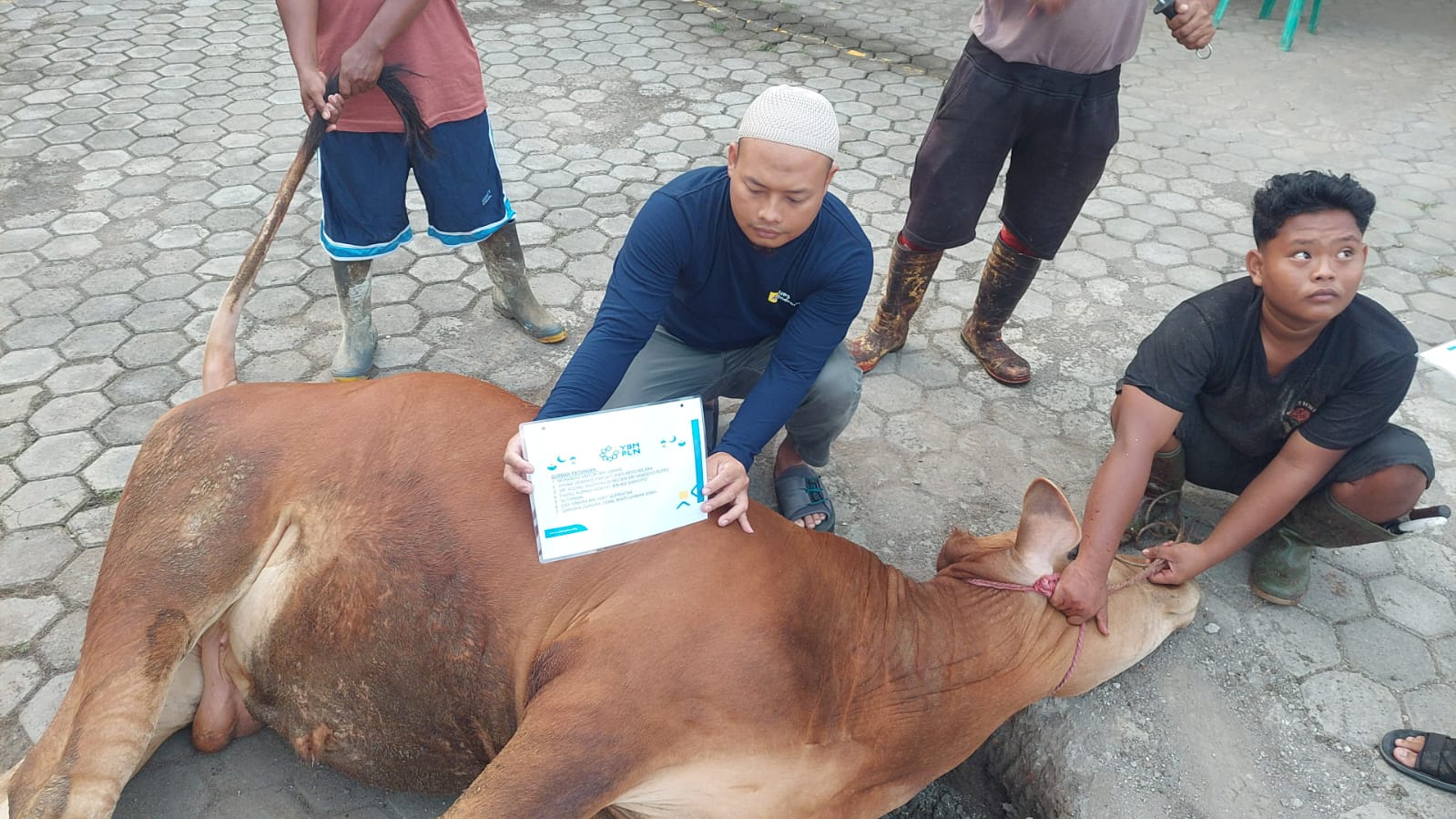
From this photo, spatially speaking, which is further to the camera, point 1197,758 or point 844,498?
point 844,498

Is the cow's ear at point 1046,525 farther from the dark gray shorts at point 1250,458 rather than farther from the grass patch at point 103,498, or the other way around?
the grass patch at point 103,498

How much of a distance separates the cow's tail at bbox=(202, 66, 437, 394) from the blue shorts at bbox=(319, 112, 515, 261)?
99mm

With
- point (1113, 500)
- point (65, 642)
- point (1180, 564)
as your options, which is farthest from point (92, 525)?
point (1180, 564)

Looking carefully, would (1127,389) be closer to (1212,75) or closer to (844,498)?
(844,498)

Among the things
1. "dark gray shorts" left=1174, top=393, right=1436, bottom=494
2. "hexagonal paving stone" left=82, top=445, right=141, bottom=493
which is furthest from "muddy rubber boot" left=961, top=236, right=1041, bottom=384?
"hexagonal paving stone" left=82, top=445, right=141, bottom=493

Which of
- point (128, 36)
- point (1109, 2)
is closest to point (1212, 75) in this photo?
point (1109, 2)

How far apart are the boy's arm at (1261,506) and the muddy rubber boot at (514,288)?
2680 mm

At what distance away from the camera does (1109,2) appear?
3451mm

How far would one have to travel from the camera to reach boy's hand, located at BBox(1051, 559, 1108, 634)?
8.36 feet

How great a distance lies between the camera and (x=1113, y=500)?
2771 mm

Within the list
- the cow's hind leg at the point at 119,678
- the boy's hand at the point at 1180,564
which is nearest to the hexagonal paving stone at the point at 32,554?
the cow's hind leg at the point at 119,678

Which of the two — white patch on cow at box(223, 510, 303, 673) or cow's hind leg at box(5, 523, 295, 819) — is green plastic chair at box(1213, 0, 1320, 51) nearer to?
white patch on cow at box(223, 510, 303, 673)

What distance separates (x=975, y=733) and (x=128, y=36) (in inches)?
323

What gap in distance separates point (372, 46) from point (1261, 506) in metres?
3.26
